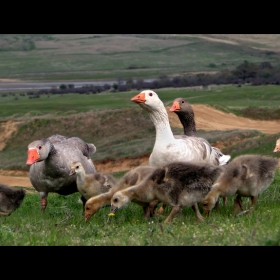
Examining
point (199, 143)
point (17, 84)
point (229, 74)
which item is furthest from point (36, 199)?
point (17, 84)

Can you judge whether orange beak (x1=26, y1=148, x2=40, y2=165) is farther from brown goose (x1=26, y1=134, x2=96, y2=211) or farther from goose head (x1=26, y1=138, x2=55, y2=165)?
brown goose (x1=26, y1=134, x2=96, y2=211)

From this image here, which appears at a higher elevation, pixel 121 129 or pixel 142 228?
pixel 142 228

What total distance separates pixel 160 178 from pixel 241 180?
1.30 metres

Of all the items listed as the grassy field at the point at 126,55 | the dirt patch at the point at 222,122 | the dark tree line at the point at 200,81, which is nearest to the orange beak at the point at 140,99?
the dirt patch at the point at 222,122

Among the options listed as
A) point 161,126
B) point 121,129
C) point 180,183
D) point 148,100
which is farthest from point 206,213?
point 121,129

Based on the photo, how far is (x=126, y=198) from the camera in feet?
34.3

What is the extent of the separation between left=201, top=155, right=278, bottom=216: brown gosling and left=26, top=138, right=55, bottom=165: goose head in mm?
3199

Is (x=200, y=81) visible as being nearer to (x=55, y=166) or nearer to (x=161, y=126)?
(x=55, y=166)

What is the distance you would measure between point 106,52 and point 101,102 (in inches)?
3036

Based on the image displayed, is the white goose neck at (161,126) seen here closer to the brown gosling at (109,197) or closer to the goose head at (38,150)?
the brown gosling at (109,197)

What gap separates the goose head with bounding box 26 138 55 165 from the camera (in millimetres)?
12203

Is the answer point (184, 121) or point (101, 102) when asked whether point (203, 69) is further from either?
point (184, 121)

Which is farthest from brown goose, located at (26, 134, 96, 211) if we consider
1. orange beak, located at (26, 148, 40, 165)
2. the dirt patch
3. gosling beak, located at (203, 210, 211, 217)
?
the dirt patch

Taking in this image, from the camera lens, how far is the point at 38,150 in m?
12.4
